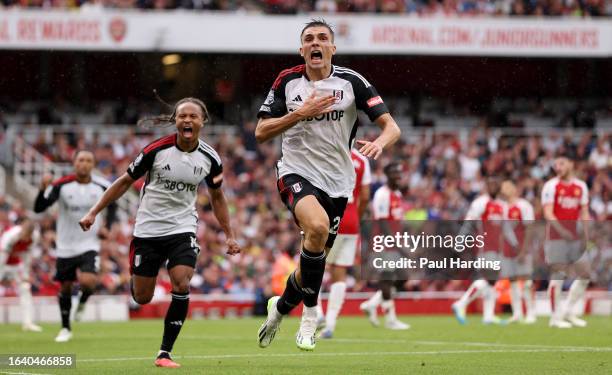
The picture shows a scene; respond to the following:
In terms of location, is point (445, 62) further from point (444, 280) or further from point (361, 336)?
point (361, 336)

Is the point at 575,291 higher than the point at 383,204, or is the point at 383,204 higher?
the point at 383,204

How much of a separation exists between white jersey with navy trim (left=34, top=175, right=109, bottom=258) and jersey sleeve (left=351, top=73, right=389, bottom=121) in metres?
6.82

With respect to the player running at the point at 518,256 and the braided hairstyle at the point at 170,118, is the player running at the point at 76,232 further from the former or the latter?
the player running at the point at 518,256

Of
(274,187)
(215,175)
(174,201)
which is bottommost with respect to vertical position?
(274,187)

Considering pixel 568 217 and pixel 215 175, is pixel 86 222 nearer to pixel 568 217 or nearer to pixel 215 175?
pixel 215 175

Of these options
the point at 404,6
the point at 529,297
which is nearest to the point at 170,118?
the point at 529,297

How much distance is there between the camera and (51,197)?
52.3 ft

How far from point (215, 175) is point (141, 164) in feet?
2.47

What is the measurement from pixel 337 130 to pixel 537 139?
2369 centimetres

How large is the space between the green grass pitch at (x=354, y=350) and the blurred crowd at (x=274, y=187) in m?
6.59

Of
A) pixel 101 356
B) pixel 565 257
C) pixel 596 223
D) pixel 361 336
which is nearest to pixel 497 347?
pixel 361 336

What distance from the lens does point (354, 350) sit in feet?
42.9

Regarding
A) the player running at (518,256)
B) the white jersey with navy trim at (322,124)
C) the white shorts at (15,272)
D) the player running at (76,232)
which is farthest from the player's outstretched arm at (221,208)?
the player running at (518,256)

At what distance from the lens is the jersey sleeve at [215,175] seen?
456 inches
